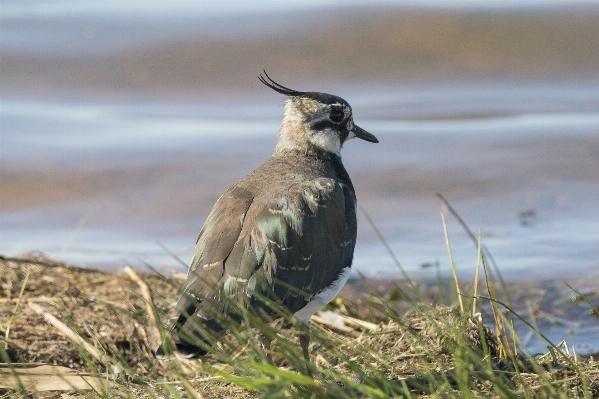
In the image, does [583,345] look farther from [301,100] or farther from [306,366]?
[306,366]

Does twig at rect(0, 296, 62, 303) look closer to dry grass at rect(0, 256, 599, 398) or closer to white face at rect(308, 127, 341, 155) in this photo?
dry grass at rect(0, 256, 599, 398)

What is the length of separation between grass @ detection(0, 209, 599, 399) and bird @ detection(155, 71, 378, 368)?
15 centimetres

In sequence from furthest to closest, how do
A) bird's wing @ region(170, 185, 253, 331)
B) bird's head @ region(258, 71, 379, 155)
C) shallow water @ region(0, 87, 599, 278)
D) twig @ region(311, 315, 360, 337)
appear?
shallow water @ region(0, 87, 599, 278)
bird's head @ region(258, 71, 379, 155)
twig @ region(311, 315, 360, 337)
bird's wing @ region(170, 185, 253, 331)

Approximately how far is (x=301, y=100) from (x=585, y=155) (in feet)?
15.0

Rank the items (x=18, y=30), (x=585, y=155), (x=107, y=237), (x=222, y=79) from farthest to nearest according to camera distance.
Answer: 1. (x=18, y=30)
2. (x=222, y=79)
3. (x=585, y=155)
4. (x=107, y=237)

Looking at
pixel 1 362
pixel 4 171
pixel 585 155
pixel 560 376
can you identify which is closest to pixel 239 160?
pixel 4 171

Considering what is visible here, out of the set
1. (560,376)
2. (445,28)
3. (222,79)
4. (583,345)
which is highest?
(445,28)

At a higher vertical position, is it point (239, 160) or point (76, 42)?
point (76, 42)

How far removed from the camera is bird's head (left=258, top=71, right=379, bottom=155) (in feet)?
19.3

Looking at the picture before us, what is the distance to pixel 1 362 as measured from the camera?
449cm

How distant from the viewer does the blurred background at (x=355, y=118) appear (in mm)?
8328

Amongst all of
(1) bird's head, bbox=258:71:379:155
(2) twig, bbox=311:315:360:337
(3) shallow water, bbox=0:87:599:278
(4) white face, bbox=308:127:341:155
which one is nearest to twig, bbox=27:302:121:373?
(2) twig, bbox=311:315:360:337

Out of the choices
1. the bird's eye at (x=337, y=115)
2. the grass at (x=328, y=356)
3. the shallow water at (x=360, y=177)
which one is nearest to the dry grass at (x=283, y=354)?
the grass at (x=328, y=356)

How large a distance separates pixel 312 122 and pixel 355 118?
4774mm
